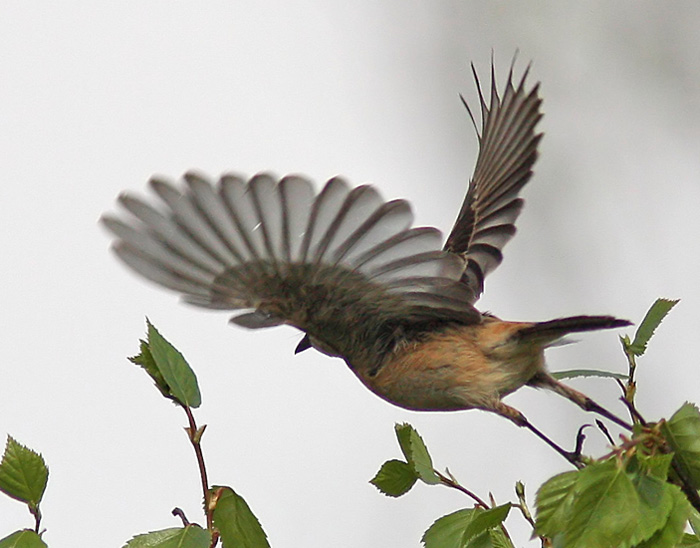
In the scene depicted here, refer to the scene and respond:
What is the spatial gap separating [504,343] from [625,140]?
8.18 feet

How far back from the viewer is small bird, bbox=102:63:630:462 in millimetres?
1423

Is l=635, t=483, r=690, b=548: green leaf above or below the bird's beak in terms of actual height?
below

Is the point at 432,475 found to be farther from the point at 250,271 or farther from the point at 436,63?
the point at 436,63

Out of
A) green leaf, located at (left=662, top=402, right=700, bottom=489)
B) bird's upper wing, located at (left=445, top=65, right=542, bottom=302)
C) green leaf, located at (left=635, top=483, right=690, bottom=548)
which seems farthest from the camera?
bird's upper wing, located at (left=445, top=65, right=542, bottom=302)

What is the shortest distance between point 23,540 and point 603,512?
1.94ft

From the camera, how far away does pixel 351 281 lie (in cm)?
147

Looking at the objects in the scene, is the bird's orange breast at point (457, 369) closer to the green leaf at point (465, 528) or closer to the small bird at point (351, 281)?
the small bird at point (351, 281)

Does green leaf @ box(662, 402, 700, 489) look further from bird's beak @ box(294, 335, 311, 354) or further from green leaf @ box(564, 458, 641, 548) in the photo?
bird's beak @ box(294, 335, 311, 354)

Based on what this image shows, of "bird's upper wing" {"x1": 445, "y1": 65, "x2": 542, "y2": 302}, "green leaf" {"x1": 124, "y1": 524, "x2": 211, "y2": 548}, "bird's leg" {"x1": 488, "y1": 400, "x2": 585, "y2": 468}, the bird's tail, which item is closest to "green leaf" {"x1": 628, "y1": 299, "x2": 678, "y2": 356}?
the bird's tail

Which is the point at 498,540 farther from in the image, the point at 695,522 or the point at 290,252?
the point at 290,252

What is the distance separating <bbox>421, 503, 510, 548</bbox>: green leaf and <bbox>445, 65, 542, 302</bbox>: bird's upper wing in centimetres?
53

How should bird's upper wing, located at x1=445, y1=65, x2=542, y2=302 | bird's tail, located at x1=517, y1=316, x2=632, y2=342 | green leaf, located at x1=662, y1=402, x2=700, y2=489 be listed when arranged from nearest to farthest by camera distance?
1. green leaf, located at x1=662, y1=402, x2=700, y2=489
2. bird's tail, located at x1=517, y1=316, x2=632, y2=342
3. bird's upper wing, located at x1=445, y1=65, x2=542, y2=302

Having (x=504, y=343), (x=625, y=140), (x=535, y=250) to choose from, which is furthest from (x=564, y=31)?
(x=504, y=343)

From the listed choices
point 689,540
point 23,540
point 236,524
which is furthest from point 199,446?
point 689,540
